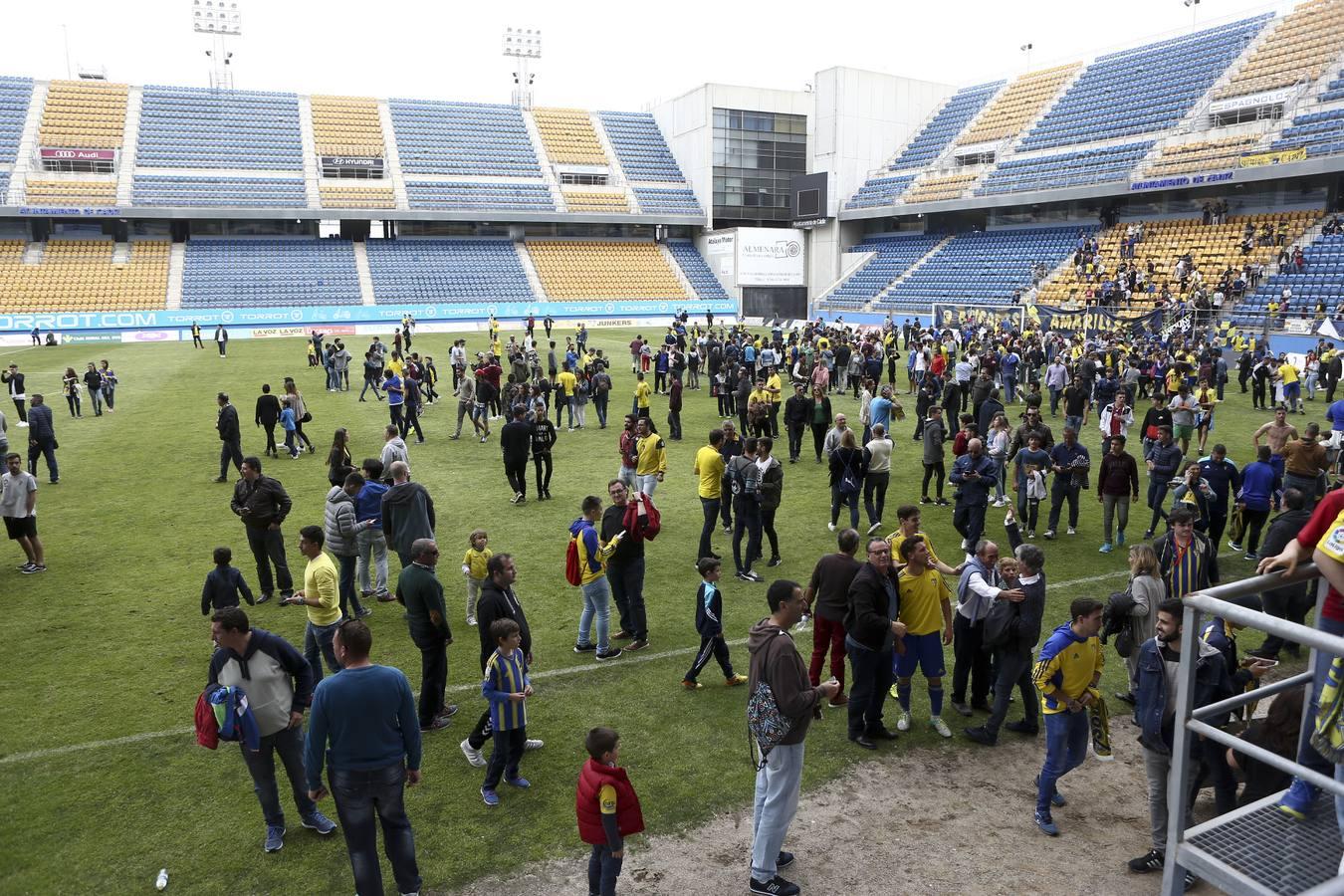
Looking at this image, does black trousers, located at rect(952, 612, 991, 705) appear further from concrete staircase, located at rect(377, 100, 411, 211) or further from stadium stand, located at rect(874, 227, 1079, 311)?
concrete staircase, located at rect(377, 100, 411, 211)

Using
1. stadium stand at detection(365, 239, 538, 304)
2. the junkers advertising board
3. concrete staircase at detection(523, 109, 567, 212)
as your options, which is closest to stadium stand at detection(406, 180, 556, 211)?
concrete staircase at detection(523, 109, 567, 212)

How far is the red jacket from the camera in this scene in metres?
4.81

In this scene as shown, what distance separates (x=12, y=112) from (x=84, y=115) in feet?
11.8

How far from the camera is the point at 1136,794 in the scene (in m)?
6.30

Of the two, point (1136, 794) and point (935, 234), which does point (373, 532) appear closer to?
point (1136, 794)

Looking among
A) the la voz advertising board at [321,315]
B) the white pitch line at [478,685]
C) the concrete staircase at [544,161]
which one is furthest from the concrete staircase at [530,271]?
the white pitch line at [478,685]

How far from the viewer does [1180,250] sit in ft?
120

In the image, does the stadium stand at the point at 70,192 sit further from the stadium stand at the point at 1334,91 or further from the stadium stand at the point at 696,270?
the stadium stand at the point at 1334,91

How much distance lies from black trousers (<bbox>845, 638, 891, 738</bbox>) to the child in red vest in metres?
2.49

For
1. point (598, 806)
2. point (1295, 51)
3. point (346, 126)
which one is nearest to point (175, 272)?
point (346, 126)

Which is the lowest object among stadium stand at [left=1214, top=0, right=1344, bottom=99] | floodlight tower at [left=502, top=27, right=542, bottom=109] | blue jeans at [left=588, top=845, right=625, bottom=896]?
blue jeans at [left=588, top=845, right=625, bottom=896]

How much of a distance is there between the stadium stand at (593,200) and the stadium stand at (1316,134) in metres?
34.8

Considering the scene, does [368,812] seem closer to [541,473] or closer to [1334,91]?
[541,473]

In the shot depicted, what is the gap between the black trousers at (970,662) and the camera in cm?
725
